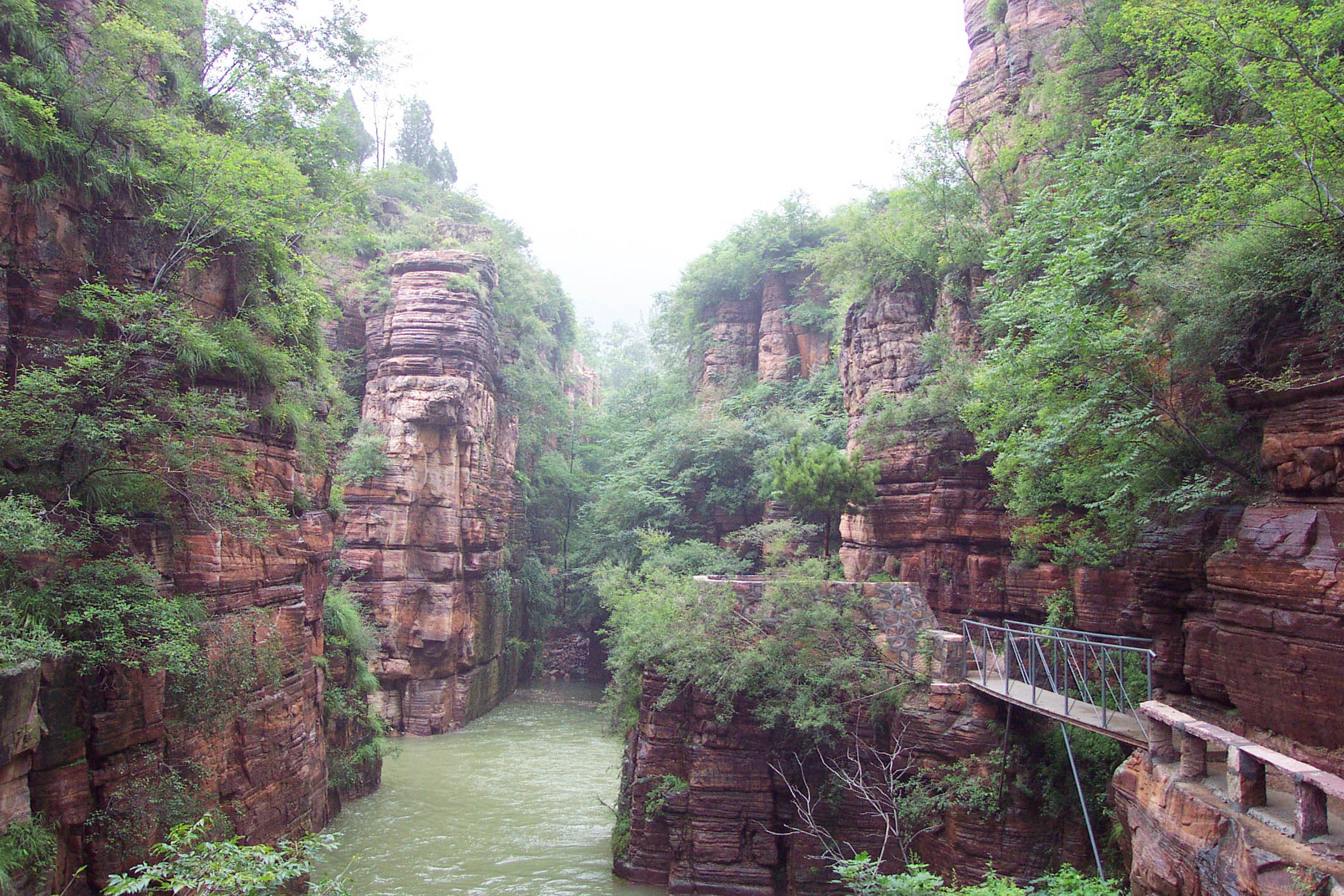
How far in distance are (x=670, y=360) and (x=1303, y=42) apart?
30204 mm

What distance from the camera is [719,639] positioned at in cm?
1409

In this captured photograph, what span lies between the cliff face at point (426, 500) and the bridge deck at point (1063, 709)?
695 inches

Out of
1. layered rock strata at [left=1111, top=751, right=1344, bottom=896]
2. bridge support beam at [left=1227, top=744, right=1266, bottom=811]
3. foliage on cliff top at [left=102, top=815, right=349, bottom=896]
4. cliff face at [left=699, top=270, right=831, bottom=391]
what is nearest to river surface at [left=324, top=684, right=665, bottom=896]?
foliage on cliff top at [left=102, top=815, right=349, bottom=896]

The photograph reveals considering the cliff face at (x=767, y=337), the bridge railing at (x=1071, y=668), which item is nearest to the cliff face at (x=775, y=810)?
the bridge railing at (x=1071, y=668)

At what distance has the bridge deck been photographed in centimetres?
922

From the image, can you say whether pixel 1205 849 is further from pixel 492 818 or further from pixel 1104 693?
pixel 492 818

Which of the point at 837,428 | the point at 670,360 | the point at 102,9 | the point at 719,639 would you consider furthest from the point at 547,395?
the point at 102,9

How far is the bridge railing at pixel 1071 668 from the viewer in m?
9.85

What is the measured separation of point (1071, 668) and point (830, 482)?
624 cm

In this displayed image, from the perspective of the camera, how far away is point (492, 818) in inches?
683

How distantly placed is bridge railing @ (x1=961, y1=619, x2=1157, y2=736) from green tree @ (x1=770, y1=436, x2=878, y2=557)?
13.3ft

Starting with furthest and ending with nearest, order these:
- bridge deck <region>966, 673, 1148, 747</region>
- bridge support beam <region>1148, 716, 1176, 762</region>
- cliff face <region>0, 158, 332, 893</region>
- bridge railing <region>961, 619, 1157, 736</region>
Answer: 1. bridge railing <region>961, 619, 1157, 736</region>
2. bridge deck <region>966, 673, 1148, 747</region>
3. cliff face <region>0, 158, 332, 893</region>
4. bridge support beam <region>1148, 716, 1176, 762</region>

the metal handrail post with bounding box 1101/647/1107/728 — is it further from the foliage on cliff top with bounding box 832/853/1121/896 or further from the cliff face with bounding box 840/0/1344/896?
the foliage on cliff top with bounding box 832/853/1121/896

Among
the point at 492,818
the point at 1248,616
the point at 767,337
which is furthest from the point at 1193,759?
the point at 767,337
